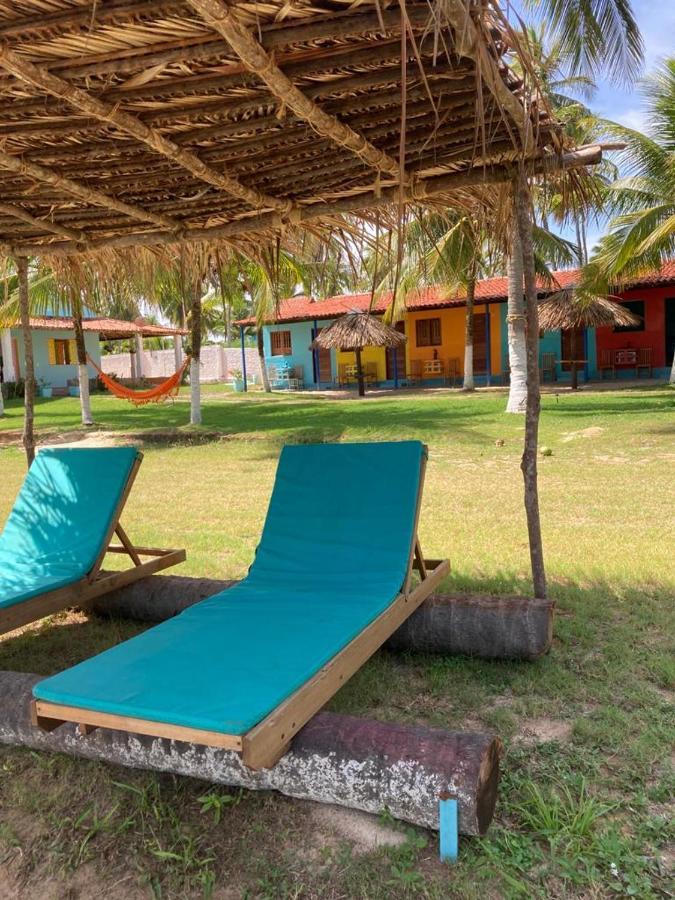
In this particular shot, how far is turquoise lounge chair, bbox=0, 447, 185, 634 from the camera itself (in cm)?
313

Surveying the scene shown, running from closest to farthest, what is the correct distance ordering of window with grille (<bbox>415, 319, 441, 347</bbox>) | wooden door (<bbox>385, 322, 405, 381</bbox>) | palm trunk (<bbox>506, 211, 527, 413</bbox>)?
1. palm trunk (<bbox>506, 211, 527, 413</bbox>)
2. window with grille (<bbox>415, 319, 441, 347</bbox>)
3. wooden door (<bbox>385, 322, 405, 381</bbox>)

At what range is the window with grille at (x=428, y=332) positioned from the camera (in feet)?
64.9

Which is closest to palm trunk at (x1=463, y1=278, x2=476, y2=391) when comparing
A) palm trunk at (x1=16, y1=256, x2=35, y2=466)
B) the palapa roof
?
palm trunk at (x1=16, y1=256, x2=35, y2=466)

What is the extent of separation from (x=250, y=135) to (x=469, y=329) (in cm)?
1400

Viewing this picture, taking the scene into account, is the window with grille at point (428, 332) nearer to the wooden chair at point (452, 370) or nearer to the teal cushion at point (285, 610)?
the wooden chair at point (452, 370)

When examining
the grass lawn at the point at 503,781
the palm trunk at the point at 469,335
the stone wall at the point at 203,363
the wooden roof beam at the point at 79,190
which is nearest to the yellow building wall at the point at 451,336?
the palm trunk at the point at 469,335

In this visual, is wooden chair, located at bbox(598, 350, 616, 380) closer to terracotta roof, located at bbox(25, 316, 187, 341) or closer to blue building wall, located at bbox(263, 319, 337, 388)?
blue building wall, located at bbox(263, 319, 337, 388)

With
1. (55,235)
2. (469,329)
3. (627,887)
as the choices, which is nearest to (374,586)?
(627,887)

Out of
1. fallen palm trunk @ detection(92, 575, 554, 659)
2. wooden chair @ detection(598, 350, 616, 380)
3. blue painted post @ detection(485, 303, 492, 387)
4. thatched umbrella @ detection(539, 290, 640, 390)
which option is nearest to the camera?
fallen palm trunk @ detection(92, 575, 554, 659)

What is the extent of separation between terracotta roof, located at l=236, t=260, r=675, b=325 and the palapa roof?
11.8 metres

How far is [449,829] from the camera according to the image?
1787mm

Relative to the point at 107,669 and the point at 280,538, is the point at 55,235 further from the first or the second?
the point at 107,669

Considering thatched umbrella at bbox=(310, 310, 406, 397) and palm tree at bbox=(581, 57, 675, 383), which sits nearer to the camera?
palm tree at bbox=(581, 57, 675, 383)

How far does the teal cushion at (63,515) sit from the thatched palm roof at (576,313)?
1213 centimetres
